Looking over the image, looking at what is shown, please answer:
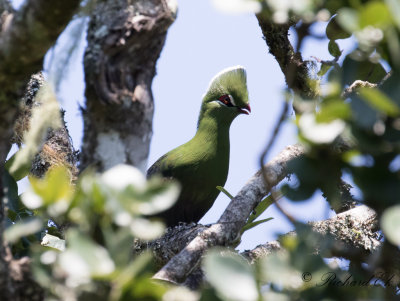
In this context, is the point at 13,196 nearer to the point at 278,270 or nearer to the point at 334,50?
the point at 278,270

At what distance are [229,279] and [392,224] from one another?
26cm

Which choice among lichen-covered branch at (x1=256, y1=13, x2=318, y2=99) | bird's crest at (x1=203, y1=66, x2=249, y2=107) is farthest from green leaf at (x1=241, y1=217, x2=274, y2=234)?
bird's crest at (x1=203, y1=66, x2=249, y2=107)

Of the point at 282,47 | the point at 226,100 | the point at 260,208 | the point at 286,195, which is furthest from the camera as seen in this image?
the point at 226,100

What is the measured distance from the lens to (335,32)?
2375 millimetres

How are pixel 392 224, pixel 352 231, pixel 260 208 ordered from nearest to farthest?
pixel 392 224
pixel 352 231
pixel 260 208

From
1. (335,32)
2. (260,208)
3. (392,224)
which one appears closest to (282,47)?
(335,32)

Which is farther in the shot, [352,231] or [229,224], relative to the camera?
[352,231]

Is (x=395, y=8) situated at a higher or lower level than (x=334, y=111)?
higher

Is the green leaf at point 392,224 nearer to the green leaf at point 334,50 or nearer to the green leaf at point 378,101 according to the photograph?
the green leaf at point 378,101

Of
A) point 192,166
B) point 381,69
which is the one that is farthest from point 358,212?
point 192,166

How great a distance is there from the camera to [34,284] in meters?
1.25

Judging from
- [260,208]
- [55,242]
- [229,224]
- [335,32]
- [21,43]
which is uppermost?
[21,43]

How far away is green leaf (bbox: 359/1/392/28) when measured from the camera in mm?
880

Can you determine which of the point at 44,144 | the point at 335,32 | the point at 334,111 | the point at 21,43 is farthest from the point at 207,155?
the point at 334,111
